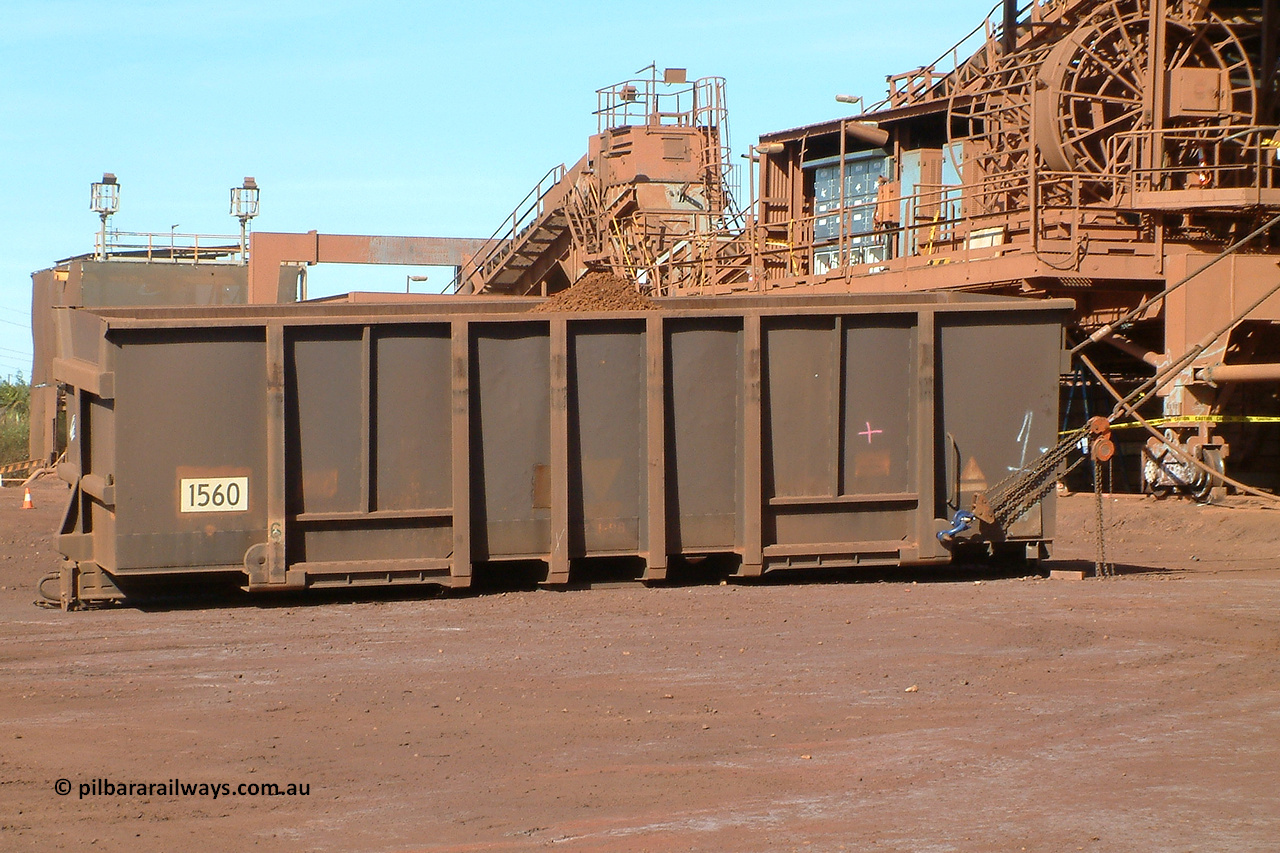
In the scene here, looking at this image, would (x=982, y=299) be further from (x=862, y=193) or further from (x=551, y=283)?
(x=551, y=283)

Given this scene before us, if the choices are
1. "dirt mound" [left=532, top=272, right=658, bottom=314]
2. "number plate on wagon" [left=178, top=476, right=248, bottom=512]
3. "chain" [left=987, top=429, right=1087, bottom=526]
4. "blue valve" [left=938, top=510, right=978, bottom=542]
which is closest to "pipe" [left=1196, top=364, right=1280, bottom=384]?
"chain" [left=987, top=429, right=1087, bottom=526]

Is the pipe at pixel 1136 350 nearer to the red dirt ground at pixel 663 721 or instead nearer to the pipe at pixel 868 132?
the red dirt ground at pixel 663 721

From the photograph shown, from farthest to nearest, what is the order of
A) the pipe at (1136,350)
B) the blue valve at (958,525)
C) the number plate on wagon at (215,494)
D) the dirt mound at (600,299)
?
1. the pipe at (1136,350)
2. the dirt mound at (600,299)
3. the blue valve at (958,525)
4. the number plate on wagon at (215,494)

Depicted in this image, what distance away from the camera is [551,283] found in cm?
3145

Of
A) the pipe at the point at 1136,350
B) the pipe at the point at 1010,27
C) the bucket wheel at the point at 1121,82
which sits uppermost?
the pipe at the point at 1010,27

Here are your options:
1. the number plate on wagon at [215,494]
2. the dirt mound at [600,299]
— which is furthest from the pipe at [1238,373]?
the number plate on wagon at [215,494]

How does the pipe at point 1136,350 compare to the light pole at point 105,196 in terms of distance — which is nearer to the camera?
the pipe at point 1136,350

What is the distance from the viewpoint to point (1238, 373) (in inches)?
573

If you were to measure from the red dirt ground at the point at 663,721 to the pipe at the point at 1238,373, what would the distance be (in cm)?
564

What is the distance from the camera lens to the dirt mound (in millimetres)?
10312

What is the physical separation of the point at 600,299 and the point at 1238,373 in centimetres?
846

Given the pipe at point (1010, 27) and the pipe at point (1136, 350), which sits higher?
the pipe at point (1010, 27)

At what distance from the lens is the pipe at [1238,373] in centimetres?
1412

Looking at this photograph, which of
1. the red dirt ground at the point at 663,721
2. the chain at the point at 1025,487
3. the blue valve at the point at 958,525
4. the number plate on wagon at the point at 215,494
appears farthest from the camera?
the chain at the point at 1025,487
